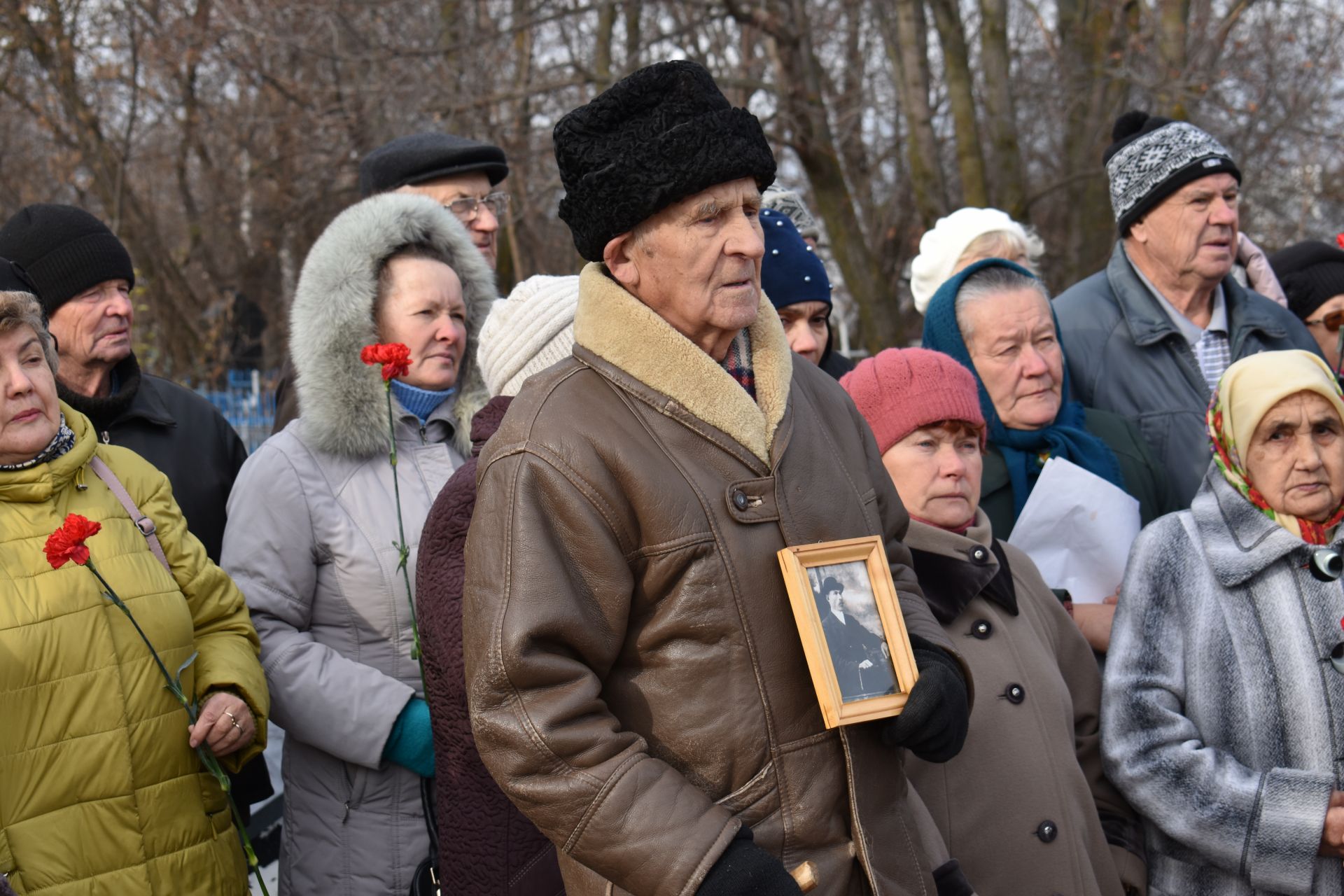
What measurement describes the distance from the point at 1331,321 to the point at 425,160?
11.6ft

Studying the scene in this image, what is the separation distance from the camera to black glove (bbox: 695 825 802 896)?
183 centimetres

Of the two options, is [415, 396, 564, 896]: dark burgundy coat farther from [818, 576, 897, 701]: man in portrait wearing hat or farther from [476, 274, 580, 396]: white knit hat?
[818, 576, 897, 701]: man in portrait wearing hat

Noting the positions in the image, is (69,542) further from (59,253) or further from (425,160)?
(425,160)

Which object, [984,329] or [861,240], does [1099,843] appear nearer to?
[984,329]

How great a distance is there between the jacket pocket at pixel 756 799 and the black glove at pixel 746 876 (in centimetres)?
9

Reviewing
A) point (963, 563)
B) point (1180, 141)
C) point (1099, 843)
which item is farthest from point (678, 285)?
point (1180, 141)

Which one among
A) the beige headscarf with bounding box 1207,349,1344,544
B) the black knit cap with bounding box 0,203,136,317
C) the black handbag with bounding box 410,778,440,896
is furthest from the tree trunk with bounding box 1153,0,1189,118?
the black handbag with bounding box 410,778,440,896

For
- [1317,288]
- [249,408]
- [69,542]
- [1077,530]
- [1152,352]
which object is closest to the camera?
[69,542]

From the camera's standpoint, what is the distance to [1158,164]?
4.08m

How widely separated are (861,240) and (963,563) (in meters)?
8.19

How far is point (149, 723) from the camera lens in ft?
8.83

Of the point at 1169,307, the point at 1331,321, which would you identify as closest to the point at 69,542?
the point at 1169,307

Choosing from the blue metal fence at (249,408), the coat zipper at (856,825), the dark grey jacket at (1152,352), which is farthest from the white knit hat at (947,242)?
the blue metal fence at (249,408)

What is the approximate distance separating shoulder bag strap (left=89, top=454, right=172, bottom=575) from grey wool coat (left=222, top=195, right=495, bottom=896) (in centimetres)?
25
